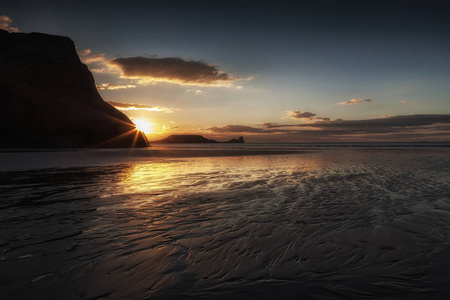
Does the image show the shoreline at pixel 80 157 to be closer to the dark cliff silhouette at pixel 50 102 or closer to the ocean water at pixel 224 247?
the ocean water at pixel 224 247

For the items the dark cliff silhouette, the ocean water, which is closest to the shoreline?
the ocean water

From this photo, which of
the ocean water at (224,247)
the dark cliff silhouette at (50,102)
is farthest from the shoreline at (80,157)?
the dark cliff silhouette at (50,102)

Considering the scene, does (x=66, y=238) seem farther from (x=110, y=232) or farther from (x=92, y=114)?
(x=92, y=114)

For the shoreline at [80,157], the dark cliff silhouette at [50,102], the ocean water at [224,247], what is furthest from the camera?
the dark cliff silhouette at [50,102]

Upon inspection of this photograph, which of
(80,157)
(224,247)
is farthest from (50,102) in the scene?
(224,247)

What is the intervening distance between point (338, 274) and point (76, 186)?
9.90 m

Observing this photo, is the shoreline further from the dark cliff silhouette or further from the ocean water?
the dark cliff silhouette

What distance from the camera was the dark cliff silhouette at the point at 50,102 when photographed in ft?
216

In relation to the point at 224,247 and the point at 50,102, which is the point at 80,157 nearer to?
the point at 224,247

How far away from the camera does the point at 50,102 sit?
244 ft

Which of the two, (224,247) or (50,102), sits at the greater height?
(50,102)

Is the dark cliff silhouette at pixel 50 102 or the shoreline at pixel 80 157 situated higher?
the dark cliff silhouette at pixel 50 102

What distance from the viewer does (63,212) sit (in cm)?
→ 587

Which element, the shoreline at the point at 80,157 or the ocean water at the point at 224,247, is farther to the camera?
the shoreline at the point at 80,157
